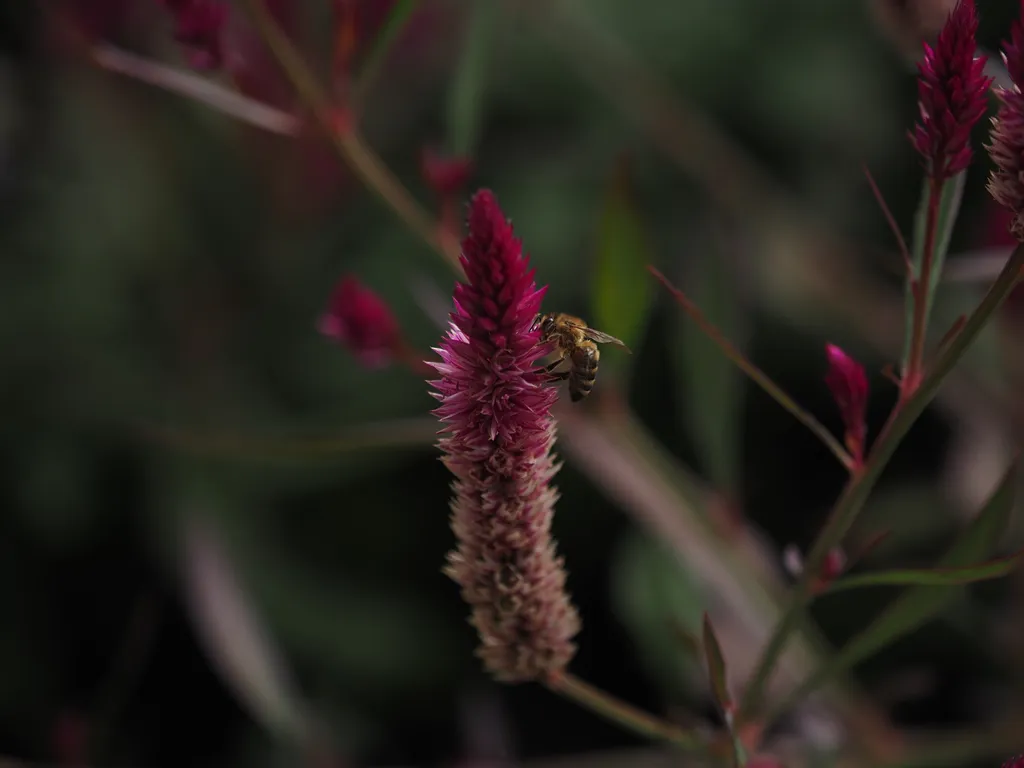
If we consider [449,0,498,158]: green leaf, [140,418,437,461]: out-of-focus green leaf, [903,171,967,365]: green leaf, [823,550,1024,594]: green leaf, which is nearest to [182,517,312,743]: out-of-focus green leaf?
[140,418,437,461]: out-of-focus green leaf

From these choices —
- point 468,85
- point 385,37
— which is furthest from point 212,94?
point 468,85

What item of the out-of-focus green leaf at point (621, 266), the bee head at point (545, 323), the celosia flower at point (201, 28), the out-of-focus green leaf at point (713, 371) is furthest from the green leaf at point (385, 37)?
the out-of-focus green leaf at point (713, 371)

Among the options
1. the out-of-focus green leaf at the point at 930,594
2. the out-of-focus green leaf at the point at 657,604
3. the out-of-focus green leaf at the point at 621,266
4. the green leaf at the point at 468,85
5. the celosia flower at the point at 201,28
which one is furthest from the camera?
the out-of-focus green leaf at the point at 657,604

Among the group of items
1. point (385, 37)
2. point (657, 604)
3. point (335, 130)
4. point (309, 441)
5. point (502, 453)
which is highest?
point (385, 37)

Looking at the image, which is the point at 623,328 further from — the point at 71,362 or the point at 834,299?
the point at 71,362

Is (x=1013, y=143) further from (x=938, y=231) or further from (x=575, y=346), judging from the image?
(x=575, y=346)

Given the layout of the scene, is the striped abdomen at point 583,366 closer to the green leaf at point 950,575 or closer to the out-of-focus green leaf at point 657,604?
the green leaf at point 950,575

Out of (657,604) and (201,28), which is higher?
(201,28)
